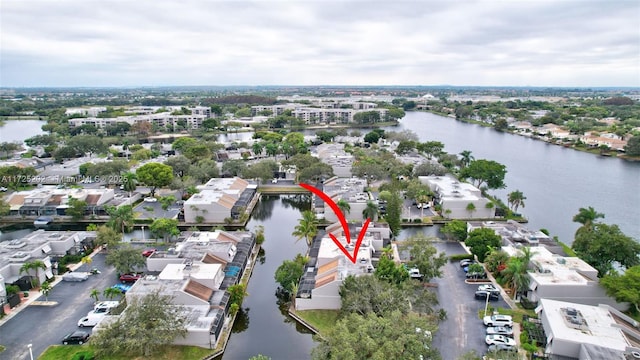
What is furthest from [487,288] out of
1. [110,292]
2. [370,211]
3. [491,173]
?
[110,292]

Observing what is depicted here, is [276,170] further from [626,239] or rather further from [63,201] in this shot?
[626,239]

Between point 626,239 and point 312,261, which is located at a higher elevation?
point 626,239

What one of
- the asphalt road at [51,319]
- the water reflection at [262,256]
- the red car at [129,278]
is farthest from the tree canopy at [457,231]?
the asphalt road at [51,319]

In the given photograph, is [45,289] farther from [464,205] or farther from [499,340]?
[464,205]

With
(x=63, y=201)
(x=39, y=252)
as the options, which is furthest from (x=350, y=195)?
(x=63, y=201)

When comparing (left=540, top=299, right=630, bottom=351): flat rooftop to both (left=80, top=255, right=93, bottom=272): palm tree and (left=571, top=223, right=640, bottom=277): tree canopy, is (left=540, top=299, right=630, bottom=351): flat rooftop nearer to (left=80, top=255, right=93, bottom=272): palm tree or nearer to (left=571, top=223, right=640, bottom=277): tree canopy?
(left=571, top=223, right=640, bottom=277): tree canopy
